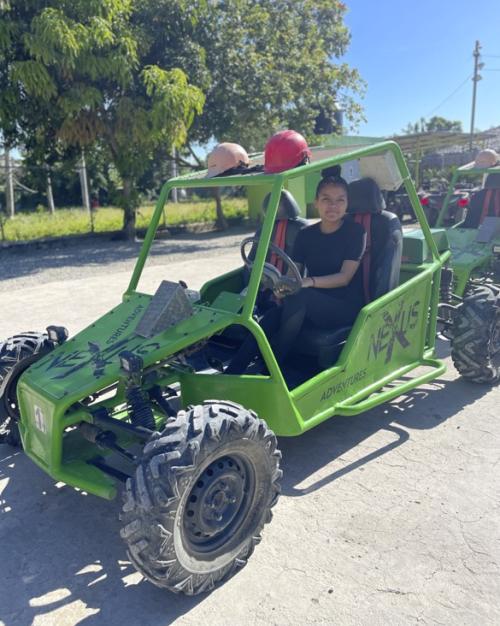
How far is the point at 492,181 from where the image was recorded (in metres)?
6.57

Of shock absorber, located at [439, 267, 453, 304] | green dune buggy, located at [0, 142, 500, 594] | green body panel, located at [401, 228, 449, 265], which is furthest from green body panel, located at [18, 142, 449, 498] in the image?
shock absorber, located at [439, 267, 453, 304]

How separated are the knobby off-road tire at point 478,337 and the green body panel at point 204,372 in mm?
782

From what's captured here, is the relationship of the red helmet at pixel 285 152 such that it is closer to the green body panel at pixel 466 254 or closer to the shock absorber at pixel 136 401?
the shock absorber at pixel 136 401

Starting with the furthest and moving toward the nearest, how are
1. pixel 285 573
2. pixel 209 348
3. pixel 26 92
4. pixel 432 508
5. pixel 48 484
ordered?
1. pixel 26 92
2. pixel 209 348
3. pixel 48 484
4. pixel 432 508
5. pixel 285 573

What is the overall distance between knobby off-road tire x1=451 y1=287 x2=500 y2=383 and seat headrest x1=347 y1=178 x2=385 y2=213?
1.12 m

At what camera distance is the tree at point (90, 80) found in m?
10.4

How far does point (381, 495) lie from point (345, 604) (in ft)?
2.81

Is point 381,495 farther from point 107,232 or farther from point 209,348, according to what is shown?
point 107,232

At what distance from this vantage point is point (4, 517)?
3016 mm

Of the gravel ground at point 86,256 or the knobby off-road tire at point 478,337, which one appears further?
the gravel ground at point 86,256

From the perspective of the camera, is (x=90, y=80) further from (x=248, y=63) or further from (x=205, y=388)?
(x=205, y=388)

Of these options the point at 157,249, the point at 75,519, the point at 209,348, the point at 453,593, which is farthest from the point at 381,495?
the point at 157,249

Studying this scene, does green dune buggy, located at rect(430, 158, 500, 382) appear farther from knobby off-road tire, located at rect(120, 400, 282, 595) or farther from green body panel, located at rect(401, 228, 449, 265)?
knobby off-road tire, located at rect(120, 400, 282, 595)

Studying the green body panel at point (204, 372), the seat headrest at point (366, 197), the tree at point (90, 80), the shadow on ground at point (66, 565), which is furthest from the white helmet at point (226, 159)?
the tree at point (90, 80)
